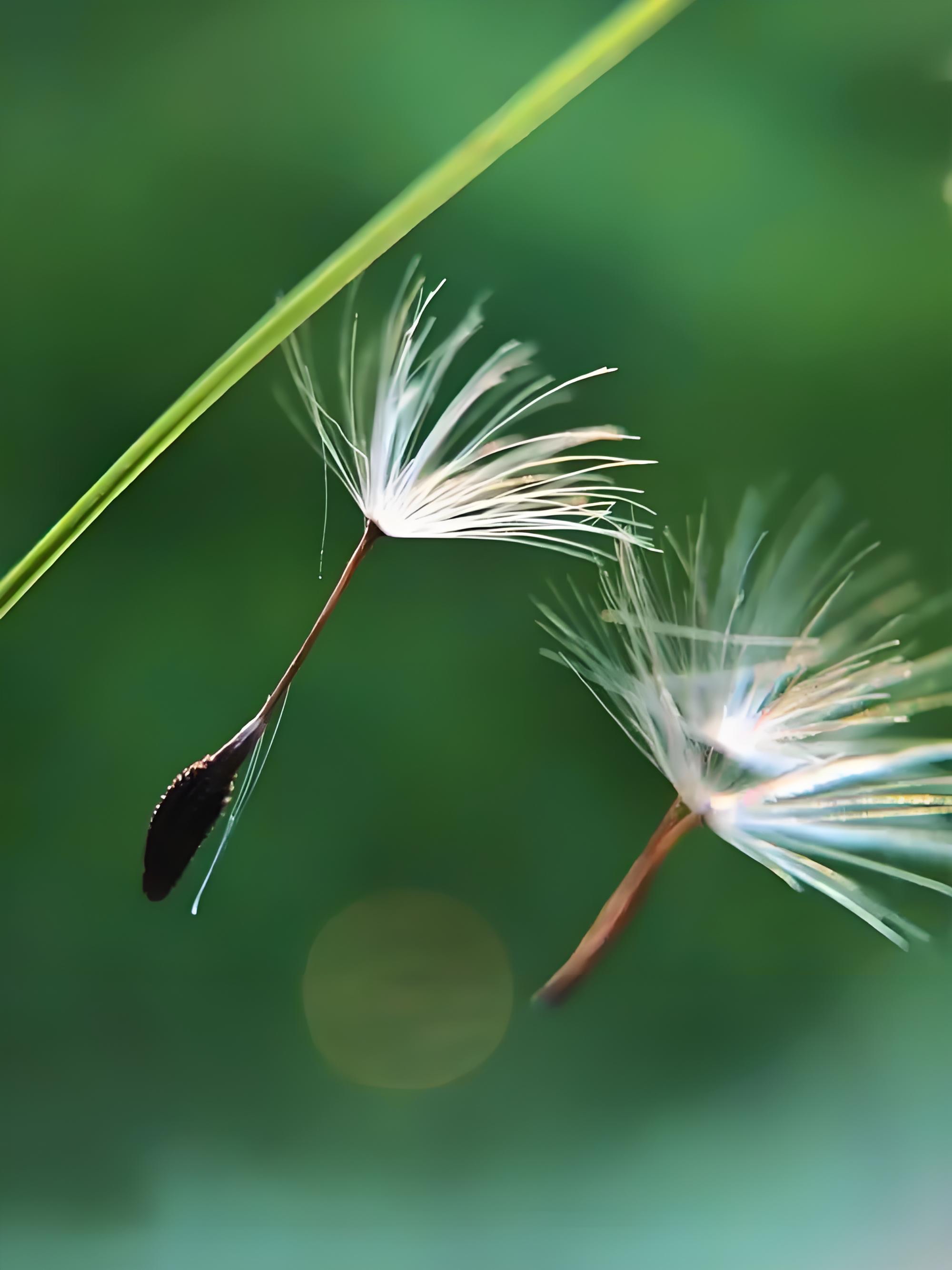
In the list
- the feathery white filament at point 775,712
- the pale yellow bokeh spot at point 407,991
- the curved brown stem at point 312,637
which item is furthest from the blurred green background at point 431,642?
the curved brown stem at point 312,637

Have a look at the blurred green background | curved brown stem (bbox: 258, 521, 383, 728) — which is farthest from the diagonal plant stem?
the blurred green background

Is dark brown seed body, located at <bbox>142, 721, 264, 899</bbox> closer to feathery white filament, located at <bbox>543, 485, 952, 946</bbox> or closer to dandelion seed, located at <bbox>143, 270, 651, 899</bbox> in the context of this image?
dandelion seed, located at <bbox>143, 270, 651, 899</bbox>

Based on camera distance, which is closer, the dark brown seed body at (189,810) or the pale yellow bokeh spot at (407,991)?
the dark brown seed body at (189,810)

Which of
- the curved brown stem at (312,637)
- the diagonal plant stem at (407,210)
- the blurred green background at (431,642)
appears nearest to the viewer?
the diagonal plant stem at (407,210)

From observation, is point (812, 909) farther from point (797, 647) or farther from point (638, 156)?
point (638, 156)

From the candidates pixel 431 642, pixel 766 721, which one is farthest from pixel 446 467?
pixel 431 642

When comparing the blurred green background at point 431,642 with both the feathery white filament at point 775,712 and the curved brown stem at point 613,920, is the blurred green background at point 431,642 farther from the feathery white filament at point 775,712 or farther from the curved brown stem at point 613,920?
the curved brown stem at point 613,920
